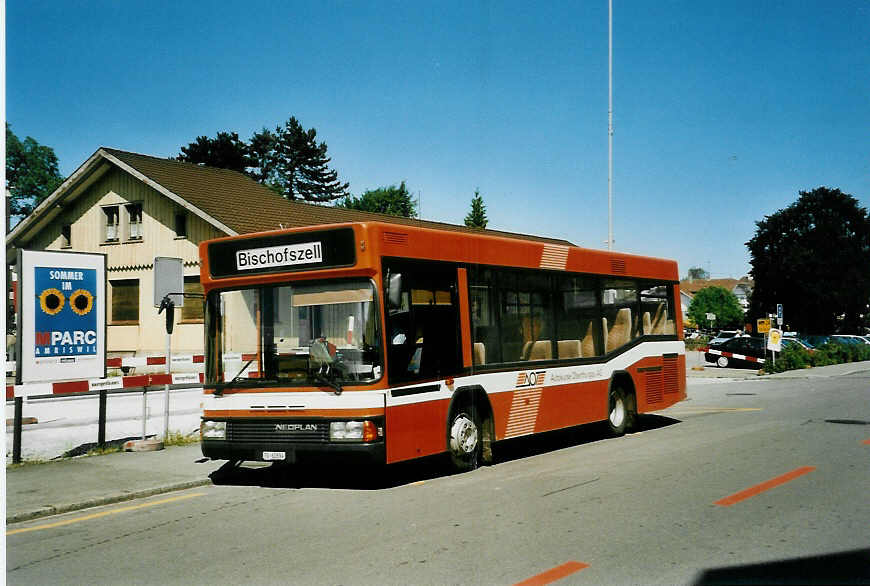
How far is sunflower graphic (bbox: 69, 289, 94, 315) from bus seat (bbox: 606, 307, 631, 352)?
25.1 ft

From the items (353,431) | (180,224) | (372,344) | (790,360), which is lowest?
(790,360)

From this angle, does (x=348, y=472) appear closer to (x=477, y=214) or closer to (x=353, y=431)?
(x=353, y=431)

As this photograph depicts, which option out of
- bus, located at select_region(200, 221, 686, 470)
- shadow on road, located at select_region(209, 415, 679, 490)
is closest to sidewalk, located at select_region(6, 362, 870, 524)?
shadow on road, located at select_region(209, 415, 679, 490)

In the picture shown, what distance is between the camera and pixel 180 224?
2919 centimetres

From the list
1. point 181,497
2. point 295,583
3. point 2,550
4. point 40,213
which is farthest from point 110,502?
point 40,213

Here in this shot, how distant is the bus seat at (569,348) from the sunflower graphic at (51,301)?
6930 mm

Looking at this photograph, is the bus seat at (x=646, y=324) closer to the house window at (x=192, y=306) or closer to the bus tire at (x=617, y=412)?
the bus tire at (x=617, y=412)

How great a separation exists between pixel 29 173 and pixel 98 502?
202 ft

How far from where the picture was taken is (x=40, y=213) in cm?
3162

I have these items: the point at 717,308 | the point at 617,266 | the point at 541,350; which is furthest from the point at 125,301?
the point at 717,308

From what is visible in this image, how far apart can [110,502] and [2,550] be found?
2083 mm

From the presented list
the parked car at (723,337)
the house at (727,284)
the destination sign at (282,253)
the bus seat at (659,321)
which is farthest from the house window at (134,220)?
the house at (727,284)

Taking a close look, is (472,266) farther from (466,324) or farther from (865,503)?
(865,503)

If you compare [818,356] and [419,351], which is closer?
[419,351]
